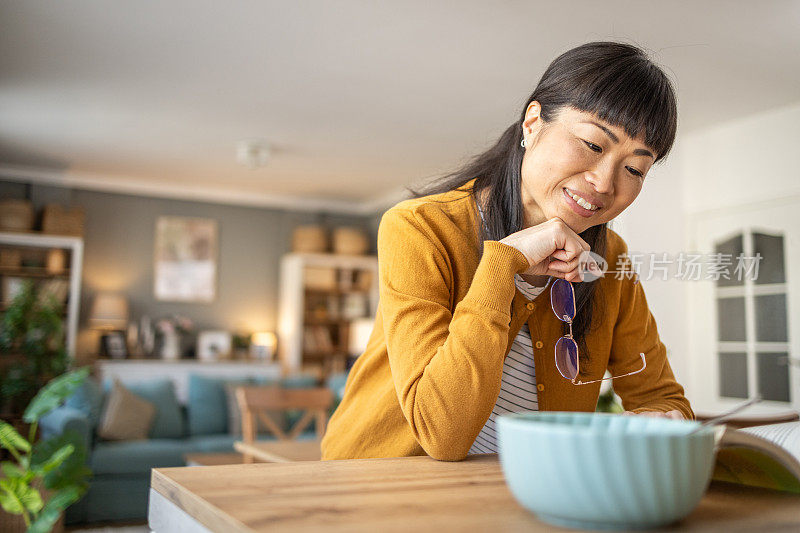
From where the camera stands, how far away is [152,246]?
7699 millimetres

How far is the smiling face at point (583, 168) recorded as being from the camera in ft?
3.12

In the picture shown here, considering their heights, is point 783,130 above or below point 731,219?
above

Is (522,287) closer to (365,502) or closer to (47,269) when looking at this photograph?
(365,502)

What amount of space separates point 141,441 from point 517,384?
484 centimetres

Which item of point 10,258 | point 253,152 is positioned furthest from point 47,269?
point 253,152

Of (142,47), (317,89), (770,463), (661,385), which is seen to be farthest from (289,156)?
(770,463)

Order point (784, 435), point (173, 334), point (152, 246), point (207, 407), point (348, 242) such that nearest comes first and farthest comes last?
1. point (784, 435)
2. point (207, 407)
3. point (173, 334)
4. point (152, 246)
5. point (348, 242)

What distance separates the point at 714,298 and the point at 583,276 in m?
4.78

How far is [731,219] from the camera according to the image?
509 centimetres

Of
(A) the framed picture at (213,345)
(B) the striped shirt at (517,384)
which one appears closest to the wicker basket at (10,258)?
(A) the framed picture at (213,345)

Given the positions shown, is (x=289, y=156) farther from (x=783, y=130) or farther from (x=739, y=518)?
(x=739, y=518)

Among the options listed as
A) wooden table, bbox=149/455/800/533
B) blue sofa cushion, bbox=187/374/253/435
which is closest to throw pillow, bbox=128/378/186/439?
→ blue sofa cushion, bbox=187/374/253/435

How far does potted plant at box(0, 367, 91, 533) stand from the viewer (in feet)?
10.4

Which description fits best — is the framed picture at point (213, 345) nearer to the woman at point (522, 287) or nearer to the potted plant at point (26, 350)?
the potted plant at point (26, 350)
